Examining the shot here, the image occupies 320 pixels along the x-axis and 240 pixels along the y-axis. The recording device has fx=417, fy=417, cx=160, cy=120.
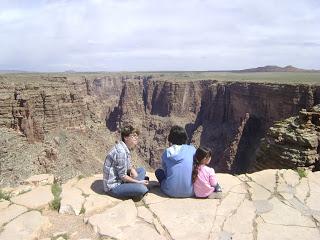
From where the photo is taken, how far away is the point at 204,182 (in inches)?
308

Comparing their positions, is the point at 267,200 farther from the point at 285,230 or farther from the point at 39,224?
the point at 39,224

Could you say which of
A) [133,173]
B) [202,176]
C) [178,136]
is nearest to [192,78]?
[178,136]

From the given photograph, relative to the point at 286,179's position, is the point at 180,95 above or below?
below

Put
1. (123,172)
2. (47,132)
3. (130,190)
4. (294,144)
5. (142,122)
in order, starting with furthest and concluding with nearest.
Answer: (142,122)
(47,132)
(294,144)
(123,172)
(130,190)

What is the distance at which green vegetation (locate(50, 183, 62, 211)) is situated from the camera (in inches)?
294

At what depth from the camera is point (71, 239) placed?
21.0 ft

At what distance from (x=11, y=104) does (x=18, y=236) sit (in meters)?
34.4

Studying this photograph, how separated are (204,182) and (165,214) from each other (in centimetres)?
103

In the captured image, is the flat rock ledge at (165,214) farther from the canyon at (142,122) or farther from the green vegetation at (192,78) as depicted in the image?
the green vegetation at (192,78)

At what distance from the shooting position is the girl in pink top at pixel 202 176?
7.82 m

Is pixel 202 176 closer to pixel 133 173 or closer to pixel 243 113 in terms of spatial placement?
pixel 133 173

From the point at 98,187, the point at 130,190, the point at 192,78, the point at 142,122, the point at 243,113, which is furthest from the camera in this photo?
the point at 192,78

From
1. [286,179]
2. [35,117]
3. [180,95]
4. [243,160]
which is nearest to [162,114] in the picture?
[180,95]

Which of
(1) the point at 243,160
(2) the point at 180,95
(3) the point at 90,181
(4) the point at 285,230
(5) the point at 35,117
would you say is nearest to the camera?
(4) the point at 285,230
